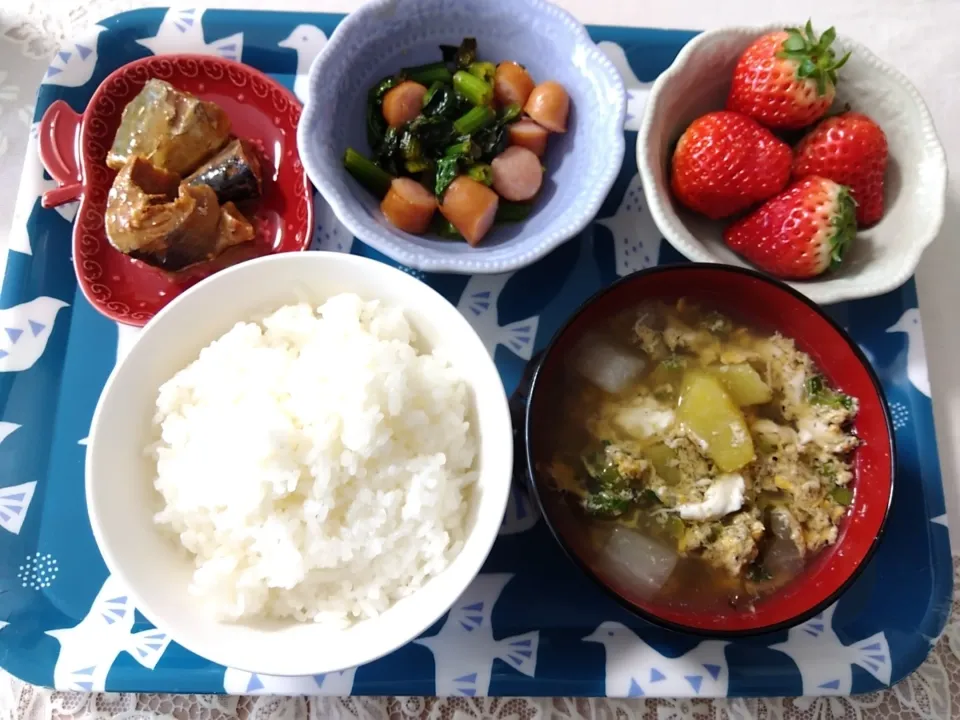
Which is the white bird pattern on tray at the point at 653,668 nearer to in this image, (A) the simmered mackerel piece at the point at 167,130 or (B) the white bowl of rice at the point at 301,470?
(B) the white bowl of rice at the point at 301,470

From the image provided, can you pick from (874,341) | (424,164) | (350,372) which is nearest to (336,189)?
(424,164)

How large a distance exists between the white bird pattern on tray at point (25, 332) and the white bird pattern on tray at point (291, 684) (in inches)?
39.8

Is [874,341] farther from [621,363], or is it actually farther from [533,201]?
[533,201]

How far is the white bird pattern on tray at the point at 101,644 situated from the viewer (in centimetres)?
176

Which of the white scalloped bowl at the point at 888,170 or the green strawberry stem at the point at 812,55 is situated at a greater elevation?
the green strawberry stem at the point at 812,55

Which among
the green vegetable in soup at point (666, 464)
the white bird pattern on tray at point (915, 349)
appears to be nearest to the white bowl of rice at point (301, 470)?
the green vegetable in soup at point (666, 464)

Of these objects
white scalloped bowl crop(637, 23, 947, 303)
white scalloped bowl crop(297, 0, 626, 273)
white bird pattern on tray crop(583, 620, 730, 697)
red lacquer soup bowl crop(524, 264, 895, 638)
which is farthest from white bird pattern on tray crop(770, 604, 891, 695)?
white scalloped bowl crop(297, 0, 626, 273)

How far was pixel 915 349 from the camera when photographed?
201 cm

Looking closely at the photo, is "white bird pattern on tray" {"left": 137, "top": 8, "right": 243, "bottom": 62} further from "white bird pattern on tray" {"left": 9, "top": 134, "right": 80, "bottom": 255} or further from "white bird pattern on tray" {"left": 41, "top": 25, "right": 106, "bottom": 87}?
"white bird pattern on tray" {"left": 9, "top": 134, "right": 80, "bottom": 255}

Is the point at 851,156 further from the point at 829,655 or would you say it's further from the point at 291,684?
the point at 291,684

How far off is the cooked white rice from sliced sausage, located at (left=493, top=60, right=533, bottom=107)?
2.65ft

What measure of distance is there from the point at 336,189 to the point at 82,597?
124 cm

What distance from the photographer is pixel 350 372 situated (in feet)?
5.12

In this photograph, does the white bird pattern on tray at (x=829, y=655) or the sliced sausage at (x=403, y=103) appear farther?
the sliced sausage at (x=403, y=103)
